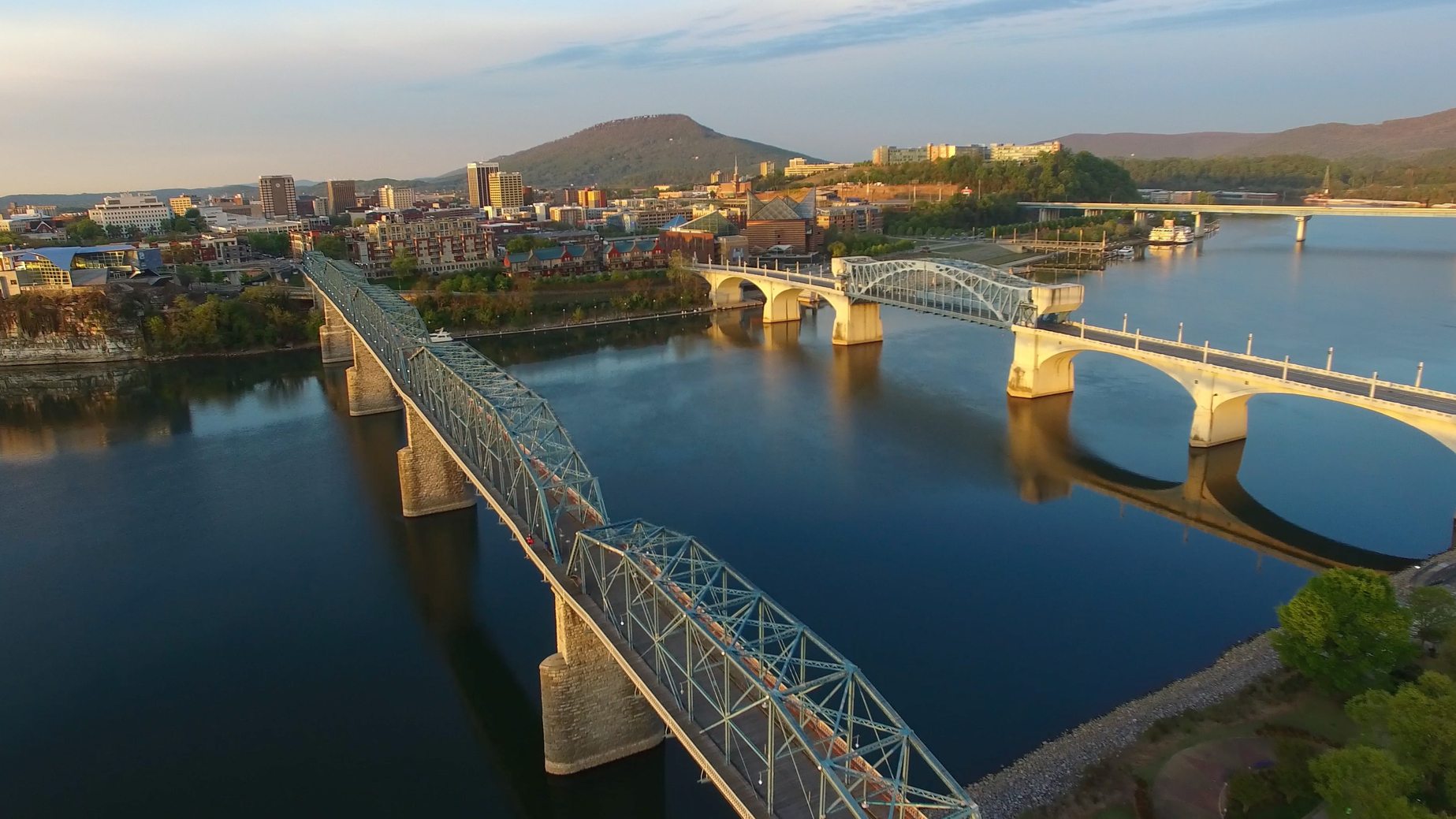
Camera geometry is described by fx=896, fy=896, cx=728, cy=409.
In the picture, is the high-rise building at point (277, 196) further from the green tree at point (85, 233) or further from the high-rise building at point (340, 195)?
the green tree at point (85, 233)

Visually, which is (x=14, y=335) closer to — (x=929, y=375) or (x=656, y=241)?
(x=656, y=241)

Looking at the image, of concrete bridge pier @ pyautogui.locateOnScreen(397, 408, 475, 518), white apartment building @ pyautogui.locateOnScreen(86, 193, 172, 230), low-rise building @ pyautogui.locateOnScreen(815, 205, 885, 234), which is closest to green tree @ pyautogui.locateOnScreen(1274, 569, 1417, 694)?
concrete bridge pier @ pyautogui.locateOnScreen(397, 408, 475, 518)

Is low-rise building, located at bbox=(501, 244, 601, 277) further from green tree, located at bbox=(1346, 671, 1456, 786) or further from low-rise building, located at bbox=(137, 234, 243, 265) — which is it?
green tree, located at bbox=(1346, 671, 1456, 786)

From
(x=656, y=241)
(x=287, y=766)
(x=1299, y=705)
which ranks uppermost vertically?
(x=656, y=241)

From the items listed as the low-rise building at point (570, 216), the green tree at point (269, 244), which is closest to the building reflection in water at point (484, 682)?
the green tree at point (269, 244)

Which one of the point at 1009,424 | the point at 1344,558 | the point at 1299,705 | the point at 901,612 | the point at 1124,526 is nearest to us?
the point at 1299,705

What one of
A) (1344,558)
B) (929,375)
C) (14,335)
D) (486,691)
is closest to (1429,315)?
(929,375)

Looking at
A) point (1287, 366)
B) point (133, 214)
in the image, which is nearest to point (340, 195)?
point (133, 214)

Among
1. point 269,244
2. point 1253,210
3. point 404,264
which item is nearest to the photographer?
point 404,264

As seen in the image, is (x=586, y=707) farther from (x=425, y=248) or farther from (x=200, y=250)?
(x=200, y=250)
